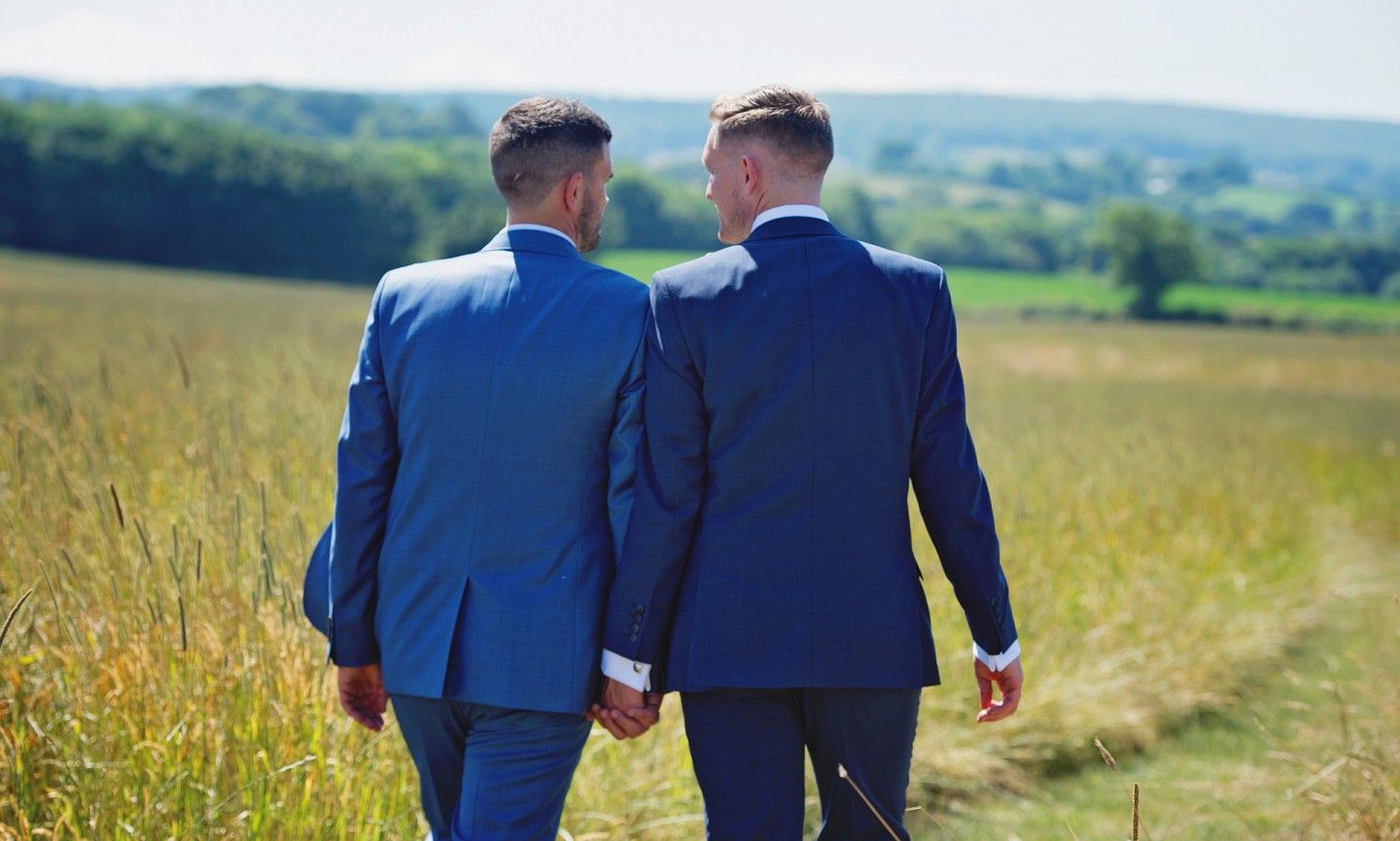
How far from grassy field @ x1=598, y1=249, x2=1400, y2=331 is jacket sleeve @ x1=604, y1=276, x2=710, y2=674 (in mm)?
37453

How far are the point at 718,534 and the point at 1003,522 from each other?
4501 millimetres

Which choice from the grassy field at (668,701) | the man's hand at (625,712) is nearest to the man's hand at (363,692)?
the grassy field at (668,701)

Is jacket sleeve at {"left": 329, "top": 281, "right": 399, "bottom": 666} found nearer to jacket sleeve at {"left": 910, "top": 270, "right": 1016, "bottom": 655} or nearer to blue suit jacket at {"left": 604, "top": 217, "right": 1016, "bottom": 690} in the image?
blue suit jacket at {"left": 604, "top": 217, "right": 1016, "bottom": 690}

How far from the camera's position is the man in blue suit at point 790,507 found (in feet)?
7.66

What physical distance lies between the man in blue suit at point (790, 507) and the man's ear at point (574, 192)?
0.30 m

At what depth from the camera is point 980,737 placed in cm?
487

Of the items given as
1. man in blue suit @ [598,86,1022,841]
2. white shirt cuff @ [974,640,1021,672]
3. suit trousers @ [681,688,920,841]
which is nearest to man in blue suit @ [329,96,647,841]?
man in blue suit @ [598,86,1022,841]

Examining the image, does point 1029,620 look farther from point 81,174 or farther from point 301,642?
point 81,174

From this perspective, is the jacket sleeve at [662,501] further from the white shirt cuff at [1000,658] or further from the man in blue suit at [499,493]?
the white shirt cuff at [1000,658]

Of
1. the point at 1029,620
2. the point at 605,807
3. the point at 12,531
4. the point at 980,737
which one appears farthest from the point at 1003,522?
the point at 12,531

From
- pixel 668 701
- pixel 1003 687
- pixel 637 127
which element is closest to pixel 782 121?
pixel 1003 687

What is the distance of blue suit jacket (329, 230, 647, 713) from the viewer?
238cm

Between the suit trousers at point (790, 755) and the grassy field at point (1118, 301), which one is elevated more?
the suit trousers at point (790, 755)

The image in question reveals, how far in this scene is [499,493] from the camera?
2381 mm
